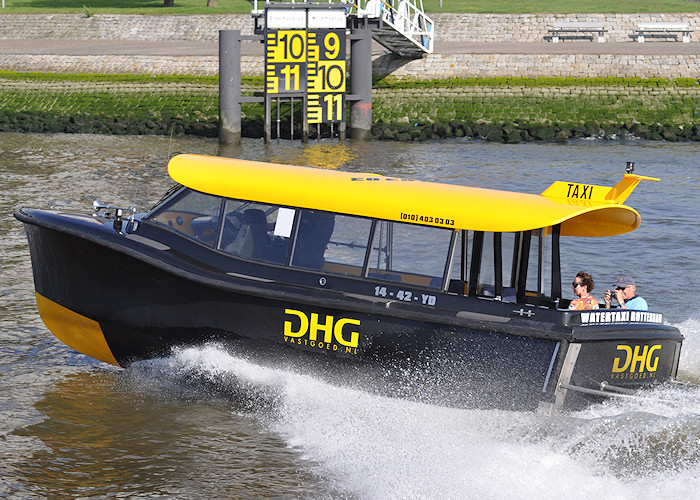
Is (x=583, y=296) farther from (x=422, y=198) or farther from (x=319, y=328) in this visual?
(x=319, y=328)

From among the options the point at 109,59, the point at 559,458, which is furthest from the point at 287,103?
the point at 559,458

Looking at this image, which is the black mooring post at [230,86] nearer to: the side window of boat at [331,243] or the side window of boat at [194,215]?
the side window of boat at [194,215]

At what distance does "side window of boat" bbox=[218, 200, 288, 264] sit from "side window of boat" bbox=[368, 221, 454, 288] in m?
0.92

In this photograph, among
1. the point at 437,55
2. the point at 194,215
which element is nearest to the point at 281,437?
the point at 194,215

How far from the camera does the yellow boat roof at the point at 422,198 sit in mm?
8383

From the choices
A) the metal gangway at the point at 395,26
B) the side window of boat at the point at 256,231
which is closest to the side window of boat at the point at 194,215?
the side window of boat at the point at 256,231

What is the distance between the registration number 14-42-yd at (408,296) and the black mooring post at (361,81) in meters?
21.6

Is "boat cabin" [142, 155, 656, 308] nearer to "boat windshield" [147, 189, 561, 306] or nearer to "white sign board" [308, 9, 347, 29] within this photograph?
"boat windshield" [147, 189, 561, 306]

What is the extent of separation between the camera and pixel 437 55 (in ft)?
112

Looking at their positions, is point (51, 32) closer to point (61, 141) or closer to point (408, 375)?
point (61, 141)

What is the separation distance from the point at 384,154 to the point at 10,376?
713 inches

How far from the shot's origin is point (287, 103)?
31.9m

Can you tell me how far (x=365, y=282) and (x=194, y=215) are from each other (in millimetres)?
1958

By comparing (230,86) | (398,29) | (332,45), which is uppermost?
(398,29)
